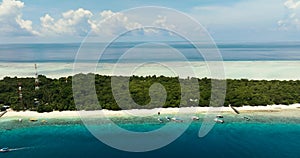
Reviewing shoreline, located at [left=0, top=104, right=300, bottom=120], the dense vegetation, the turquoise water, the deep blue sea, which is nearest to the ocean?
the turquoise water

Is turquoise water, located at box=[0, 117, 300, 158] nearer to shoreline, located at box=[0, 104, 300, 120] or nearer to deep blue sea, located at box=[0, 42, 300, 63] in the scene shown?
shoreline, located at box=[0, 104, 300, 120]

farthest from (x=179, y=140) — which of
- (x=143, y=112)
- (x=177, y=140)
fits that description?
(x=143, y=112)

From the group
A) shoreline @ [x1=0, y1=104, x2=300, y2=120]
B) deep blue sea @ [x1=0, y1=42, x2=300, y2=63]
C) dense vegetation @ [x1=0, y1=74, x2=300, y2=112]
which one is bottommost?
shoreline @ [x1=0, y1=104, x2=300, y2=120]

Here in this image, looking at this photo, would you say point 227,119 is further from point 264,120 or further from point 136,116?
point 136,116

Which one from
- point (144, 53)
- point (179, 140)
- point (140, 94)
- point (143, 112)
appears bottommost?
point (179, 140)

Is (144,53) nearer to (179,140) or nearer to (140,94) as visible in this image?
(140,94)

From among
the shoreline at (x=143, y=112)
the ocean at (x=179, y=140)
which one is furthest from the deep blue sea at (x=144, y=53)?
the ocean at (x=179, y=140)

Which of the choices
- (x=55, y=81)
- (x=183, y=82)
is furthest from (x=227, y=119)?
(x=55, y=81)

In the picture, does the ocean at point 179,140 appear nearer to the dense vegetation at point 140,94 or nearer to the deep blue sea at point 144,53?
the dense vegetation at point 140,94
